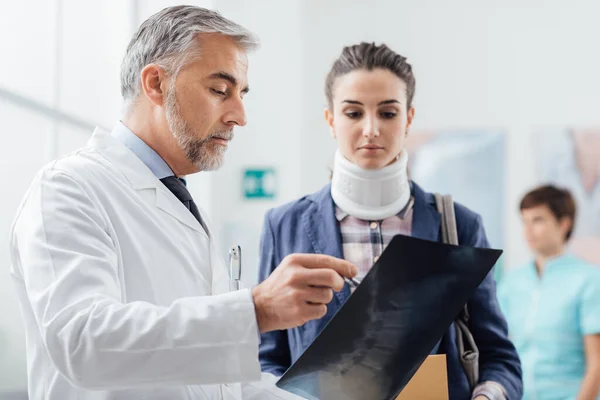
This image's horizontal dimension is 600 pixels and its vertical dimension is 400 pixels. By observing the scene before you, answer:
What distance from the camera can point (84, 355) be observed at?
2.43 feet

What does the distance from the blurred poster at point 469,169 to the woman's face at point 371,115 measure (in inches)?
92.5

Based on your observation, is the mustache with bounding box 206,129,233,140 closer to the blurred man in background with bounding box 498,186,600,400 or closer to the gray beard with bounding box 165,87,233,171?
the gray beard with bounding box 165,87,233,171

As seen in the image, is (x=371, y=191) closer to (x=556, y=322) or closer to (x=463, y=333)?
(x=463, y=333)

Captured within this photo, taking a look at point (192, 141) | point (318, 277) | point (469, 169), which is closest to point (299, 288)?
point (318, 277)

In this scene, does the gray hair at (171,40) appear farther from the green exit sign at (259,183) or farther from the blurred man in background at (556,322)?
the green exit sign at (259,183)

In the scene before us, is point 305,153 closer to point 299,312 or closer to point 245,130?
point 245,130

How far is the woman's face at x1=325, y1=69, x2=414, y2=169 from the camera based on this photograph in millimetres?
1398

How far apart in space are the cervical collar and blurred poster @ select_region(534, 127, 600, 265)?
2495 millimetres

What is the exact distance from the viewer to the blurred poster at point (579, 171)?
361 centimetres

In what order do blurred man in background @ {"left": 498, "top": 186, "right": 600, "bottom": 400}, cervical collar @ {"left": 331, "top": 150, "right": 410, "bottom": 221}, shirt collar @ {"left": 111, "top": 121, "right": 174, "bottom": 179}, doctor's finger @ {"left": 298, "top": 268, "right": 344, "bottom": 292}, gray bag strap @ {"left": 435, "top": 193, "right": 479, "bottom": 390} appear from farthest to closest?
blurred man in background @ {"left": 498, "top": 186, "right": 600, "bottom": 400} < cervical collar @ {"left": 331, "top": 150, "right": 410, "bottom": 221} < gray bag strap @ {"left": 435, "top": 193, "right": 479, "bottom": 390} < shirt collar @ {"left": 111, "top": 121, "right": 174, "bottom": 179} < doctor's finger @ {"left": 298, "top": 268, "right": 344, "bottom": 292}

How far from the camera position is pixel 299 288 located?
74cm

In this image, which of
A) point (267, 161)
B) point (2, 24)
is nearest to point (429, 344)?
point (2, 24)

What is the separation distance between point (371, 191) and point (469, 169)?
8.07ft

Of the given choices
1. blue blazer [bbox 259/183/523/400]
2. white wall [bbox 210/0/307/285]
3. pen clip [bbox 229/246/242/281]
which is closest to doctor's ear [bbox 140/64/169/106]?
pen clip [bbox 229/246/242/281]
